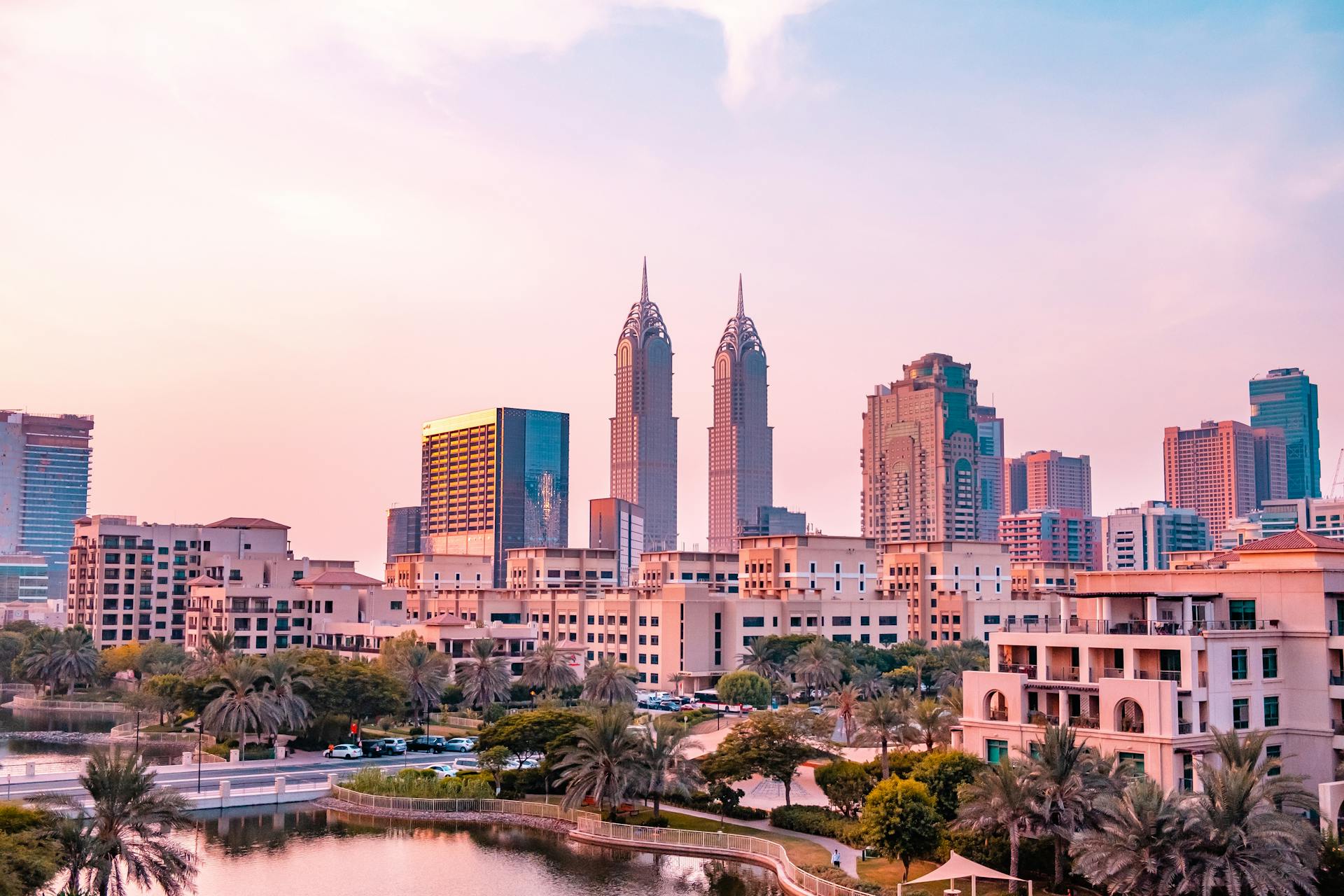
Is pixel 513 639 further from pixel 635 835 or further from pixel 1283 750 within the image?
pixel 1283 750

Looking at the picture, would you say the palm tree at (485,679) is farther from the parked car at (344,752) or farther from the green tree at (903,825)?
the green tree at (903,825)

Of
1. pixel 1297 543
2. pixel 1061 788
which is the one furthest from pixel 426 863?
pixel 1297 543

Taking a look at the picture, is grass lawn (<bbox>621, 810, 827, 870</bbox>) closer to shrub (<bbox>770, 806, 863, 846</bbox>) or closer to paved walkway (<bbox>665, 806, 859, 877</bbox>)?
paved walkway (<bbox>665, 806, 859, 877</bbox>)

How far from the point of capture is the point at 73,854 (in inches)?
1850

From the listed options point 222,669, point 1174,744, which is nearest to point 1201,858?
point 1174,744

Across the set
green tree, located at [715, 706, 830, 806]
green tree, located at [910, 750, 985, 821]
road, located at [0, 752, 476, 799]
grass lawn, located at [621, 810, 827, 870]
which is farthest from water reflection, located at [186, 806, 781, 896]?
green tree, located at [715, 706, 830, 806]

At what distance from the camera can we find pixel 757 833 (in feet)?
217

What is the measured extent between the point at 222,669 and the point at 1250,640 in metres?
68.5

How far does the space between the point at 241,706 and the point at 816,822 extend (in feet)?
140

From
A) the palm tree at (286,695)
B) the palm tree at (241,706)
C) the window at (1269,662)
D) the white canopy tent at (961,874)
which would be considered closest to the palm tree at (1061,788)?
the white canopy tent at (961,874)

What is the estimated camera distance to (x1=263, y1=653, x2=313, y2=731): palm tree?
91.9 m

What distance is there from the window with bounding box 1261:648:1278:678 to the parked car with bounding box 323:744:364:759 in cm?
5725

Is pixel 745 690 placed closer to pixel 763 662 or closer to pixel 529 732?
pixel 763 662

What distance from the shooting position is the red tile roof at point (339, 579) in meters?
153
